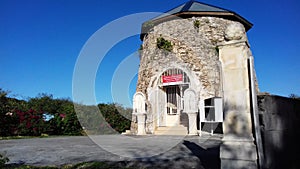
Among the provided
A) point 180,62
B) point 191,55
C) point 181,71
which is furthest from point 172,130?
point 191,55

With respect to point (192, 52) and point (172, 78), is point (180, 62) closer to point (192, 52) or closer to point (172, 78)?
point (192, 52)

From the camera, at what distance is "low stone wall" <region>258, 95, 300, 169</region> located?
9.52 feet

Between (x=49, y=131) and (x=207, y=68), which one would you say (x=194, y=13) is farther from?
(x=49, y=131)

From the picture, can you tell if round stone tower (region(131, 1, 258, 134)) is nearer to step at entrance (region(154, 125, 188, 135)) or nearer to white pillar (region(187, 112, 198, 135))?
step at entrance (region(154, 125, 188, 135))

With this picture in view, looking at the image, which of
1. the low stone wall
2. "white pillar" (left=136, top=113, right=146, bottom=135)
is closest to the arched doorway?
"white pillar" (left=136, top=113, right=146, bottom=135)

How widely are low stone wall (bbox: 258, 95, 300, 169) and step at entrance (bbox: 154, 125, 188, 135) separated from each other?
6855mm

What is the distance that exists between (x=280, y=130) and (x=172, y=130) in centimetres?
811

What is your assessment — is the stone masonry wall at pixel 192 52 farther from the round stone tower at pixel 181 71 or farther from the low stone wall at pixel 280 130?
the low stone wall at pixel 280 130

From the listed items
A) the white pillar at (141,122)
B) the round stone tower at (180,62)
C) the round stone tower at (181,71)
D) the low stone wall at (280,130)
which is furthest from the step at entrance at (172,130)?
the low stone wall at (280,130)

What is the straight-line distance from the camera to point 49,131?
13.2 metres

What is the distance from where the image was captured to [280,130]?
128 inches

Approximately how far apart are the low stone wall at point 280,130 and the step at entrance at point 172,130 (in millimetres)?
6855

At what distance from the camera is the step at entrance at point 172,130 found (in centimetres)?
1075

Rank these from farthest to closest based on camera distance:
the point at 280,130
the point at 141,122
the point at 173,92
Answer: the point at 173,92 < the point at 141,122 < the point at 280,130
